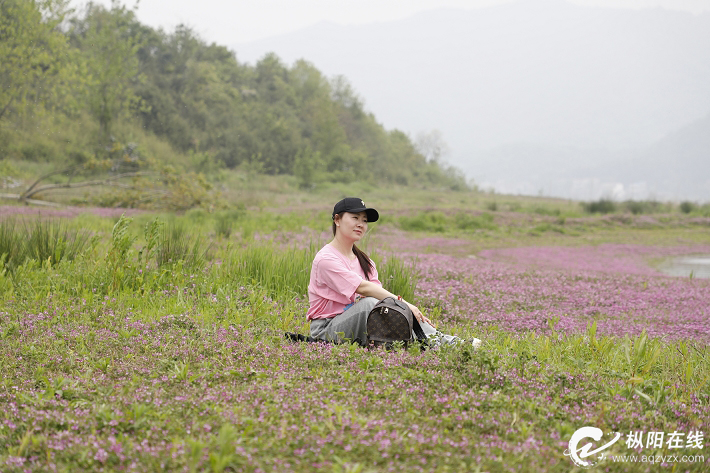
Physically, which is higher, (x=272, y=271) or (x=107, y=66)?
(x=107, y=66)

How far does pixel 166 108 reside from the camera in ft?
177

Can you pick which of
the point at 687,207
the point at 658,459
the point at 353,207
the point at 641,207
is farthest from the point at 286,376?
the point at 687,207

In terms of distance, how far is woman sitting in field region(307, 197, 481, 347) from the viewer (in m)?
5.18

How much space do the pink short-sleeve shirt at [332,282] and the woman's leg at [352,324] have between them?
0.17 meters

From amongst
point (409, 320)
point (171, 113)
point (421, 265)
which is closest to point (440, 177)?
point (171, 113)

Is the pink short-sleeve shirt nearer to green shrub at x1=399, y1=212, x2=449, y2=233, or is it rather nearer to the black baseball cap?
the black baseball cap

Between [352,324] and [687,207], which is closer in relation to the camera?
[352,324]

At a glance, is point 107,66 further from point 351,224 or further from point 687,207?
point 687,207

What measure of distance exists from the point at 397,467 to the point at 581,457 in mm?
1112

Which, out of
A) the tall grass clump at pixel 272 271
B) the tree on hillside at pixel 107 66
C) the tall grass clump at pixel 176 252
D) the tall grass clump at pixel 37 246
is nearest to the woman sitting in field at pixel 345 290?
the tall grass clump at pixel 272 271

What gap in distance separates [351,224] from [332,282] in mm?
608

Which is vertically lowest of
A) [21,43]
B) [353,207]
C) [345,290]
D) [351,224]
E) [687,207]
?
[345,290]

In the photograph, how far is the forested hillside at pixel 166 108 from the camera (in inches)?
894

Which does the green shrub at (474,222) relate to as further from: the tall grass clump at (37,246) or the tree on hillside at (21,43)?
the tree on hillside at (21,43)
